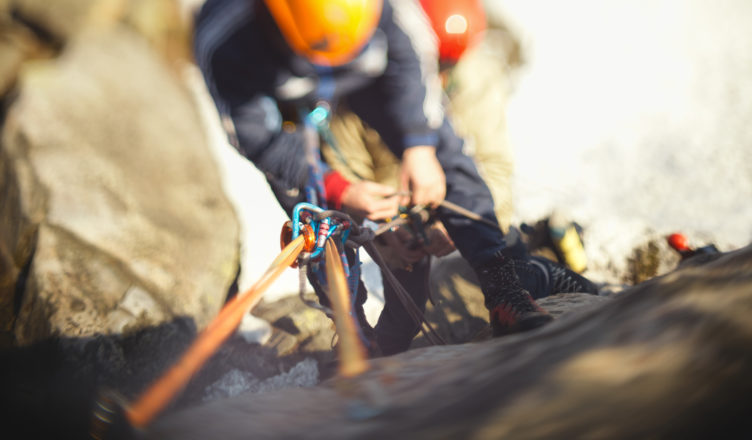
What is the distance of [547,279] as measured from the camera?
1839 mm

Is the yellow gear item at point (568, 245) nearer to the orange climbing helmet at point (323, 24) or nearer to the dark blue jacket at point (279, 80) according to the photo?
the dark blue jacket at point (279, 80)

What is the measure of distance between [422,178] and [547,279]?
0.97m

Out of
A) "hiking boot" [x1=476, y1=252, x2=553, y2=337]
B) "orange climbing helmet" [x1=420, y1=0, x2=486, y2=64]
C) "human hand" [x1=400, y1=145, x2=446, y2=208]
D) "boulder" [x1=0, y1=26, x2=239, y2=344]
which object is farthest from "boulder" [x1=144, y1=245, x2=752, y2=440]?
"orange climbing helmet" [x1=420, y1=0, x2=486, y2=64]

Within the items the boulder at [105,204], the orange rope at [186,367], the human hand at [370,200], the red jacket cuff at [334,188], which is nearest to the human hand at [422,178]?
the human hand at [370,200]

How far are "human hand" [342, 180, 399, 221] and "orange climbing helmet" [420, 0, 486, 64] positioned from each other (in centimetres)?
165

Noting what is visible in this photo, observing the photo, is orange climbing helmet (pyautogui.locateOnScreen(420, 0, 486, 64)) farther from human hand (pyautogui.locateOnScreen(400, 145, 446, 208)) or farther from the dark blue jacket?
human hand (pyautogui.locateOnScreen(400, 145, 446, 208))

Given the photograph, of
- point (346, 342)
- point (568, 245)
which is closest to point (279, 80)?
point (346, 342)

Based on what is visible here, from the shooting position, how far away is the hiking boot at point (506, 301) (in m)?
1.11

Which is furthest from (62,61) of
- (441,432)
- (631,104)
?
(631,104)

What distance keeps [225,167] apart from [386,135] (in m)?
3.85

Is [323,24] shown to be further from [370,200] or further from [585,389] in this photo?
[585,389]

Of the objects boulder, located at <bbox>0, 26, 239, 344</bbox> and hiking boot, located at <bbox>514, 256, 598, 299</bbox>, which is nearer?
hiking boot, located at <bbox>514, 256, 598, 299</bbox>

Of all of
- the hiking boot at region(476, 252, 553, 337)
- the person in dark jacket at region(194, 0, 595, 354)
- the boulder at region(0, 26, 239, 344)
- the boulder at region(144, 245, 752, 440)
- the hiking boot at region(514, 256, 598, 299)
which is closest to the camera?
the boulder at region(144, 245, 752, 440)

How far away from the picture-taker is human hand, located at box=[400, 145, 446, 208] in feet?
4.53
